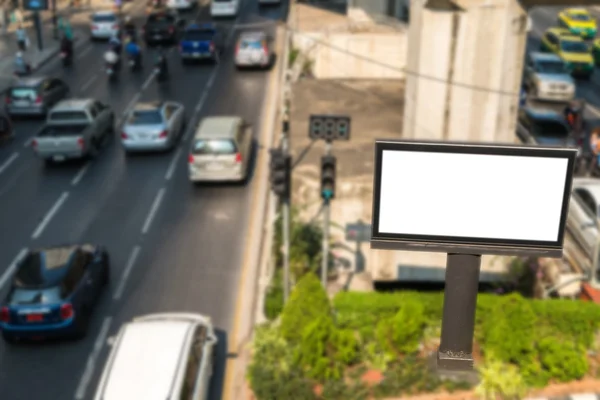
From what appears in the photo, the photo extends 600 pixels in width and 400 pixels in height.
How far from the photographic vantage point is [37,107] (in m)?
29.7

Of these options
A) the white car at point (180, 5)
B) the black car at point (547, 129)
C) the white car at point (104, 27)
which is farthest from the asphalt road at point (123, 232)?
the white car at point (180, 5)

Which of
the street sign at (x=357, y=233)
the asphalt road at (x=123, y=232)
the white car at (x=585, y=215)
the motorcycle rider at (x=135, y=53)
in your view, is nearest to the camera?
the asphalt road at (x=123, y=232)

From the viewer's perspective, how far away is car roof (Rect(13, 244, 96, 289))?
14797 mm

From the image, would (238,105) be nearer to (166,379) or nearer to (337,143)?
(337,143)

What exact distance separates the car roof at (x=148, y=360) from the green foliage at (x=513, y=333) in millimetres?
4702

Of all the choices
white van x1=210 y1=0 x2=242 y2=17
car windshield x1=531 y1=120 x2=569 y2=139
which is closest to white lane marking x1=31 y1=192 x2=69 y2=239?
car windshield x1=531 y1=120 x2=569 y2=139

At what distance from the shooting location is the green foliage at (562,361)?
12.0 m

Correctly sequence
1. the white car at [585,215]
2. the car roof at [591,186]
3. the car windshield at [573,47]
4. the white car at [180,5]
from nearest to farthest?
the white car at [585,215]
the car roof at [591,186]
the car windshield at [573,47]
the white car at [180,5]

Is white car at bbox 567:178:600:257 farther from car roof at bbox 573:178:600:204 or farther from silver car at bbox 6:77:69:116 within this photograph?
silver car at bbox 6:77:69:116

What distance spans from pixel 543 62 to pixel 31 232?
2398 cm

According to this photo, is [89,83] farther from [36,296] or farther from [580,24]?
[580,24]

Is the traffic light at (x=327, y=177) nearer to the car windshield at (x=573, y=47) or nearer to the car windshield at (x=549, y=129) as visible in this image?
the car windshield at (x=549, y=129)

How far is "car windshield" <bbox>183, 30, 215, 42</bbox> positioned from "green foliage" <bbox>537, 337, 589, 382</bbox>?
94.1ft

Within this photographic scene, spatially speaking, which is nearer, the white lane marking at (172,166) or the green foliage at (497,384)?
the green foliage at (497,384)
